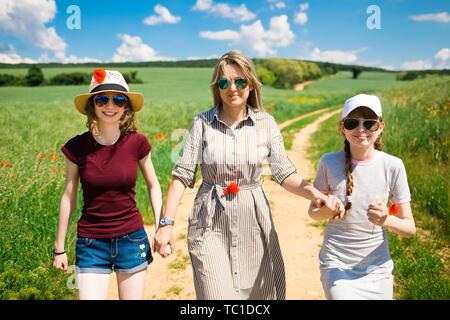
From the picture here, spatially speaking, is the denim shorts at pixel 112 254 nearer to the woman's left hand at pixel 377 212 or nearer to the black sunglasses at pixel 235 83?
the black sunglasses at pixel 235 83

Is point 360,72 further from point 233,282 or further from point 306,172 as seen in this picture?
point 233,282

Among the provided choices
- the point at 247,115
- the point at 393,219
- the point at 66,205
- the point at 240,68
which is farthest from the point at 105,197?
the point at 393,219

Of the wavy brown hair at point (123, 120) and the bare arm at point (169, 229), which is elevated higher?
the wavy brown hair at point (123, 120)

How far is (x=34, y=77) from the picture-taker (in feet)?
94.7

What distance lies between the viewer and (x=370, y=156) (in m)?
2.38

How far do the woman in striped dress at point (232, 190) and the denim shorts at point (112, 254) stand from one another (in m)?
0.19

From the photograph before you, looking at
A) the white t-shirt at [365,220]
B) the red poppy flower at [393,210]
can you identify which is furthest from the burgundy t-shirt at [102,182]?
the red poppy flower at [393,210]

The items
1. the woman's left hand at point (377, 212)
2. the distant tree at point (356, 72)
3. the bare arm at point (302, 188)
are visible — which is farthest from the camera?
the distant tree at point (356, 72)

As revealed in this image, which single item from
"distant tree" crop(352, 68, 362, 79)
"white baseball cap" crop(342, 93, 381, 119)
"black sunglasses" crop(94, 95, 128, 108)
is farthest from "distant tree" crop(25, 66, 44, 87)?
"distant tree" crop(352, 68, 362, 79)

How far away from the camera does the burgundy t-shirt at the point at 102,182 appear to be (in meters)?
2.33

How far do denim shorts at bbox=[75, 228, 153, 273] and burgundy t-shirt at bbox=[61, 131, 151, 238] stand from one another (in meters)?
0.04

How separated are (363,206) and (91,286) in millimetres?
1690

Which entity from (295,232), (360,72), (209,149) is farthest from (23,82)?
(360,72)

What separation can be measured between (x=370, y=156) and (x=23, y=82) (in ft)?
94.2
